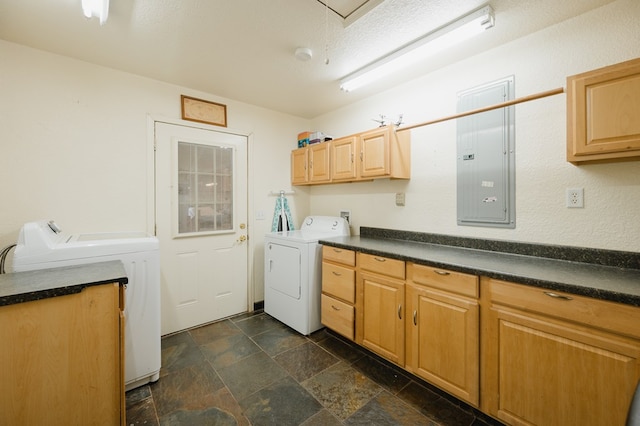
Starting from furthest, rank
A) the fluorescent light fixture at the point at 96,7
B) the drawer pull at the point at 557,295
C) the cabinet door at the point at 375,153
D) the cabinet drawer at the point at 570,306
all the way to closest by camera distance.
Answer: the cabinet door at the point at 375,153 → the fluorescent light fixture at the point at 96,7 → the drawer pull at the point at 557,295 → the cabinet drawer at the point at 570,306

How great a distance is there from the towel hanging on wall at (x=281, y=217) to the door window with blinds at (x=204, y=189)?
0.55 m

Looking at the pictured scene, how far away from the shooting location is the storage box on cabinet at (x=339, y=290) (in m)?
2.26

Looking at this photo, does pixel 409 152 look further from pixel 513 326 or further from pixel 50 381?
pixel 50 381

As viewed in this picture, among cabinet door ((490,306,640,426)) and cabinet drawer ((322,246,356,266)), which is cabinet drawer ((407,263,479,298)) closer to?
cabinet door ((490,306,640,426))

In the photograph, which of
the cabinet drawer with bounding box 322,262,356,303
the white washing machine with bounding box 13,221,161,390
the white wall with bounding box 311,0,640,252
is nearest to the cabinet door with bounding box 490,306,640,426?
the white wall with bounding box 311,0,640,252

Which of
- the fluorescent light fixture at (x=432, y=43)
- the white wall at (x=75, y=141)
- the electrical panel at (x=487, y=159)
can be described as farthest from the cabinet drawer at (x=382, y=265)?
the white wall at (x=75, y=141)

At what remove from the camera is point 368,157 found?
8.18 ft

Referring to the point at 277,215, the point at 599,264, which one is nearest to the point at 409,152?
the point at 599,264

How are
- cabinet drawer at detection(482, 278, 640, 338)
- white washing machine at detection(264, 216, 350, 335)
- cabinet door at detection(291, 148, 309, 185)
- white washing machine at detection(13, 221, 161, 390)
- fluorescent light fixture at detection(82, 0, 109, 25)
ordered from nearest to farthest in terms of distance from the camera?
1. cabinet drawer at detection(482, 278, 640, 338)
2. fluorescent light fixture at detection(82, 0, 109, 25)
3. white washing machine at detection(13, 221, 161, 390)
4. white washing machine at detection(264, 216, 350, 335)
5. cabinet door at detection(291, 148, 309, 185)

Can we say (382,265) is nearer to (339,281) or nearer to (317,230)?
(339,281)

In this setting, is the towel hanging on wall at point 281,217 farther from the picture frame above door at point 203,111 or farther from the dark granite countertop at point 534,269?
the dark granite countertop at point 534,269

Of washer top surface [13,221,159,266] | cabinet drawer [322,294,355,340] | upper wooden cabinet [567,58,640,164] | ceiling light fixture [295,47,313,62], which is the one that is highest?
ceiling light fixture [295,47,313,62]

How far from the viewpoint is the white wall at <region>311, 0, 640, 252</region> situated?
4.99 feet

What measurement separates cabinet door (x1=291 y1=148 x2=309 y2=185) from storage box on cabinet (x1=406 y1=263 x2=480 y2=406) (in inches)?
72.5
